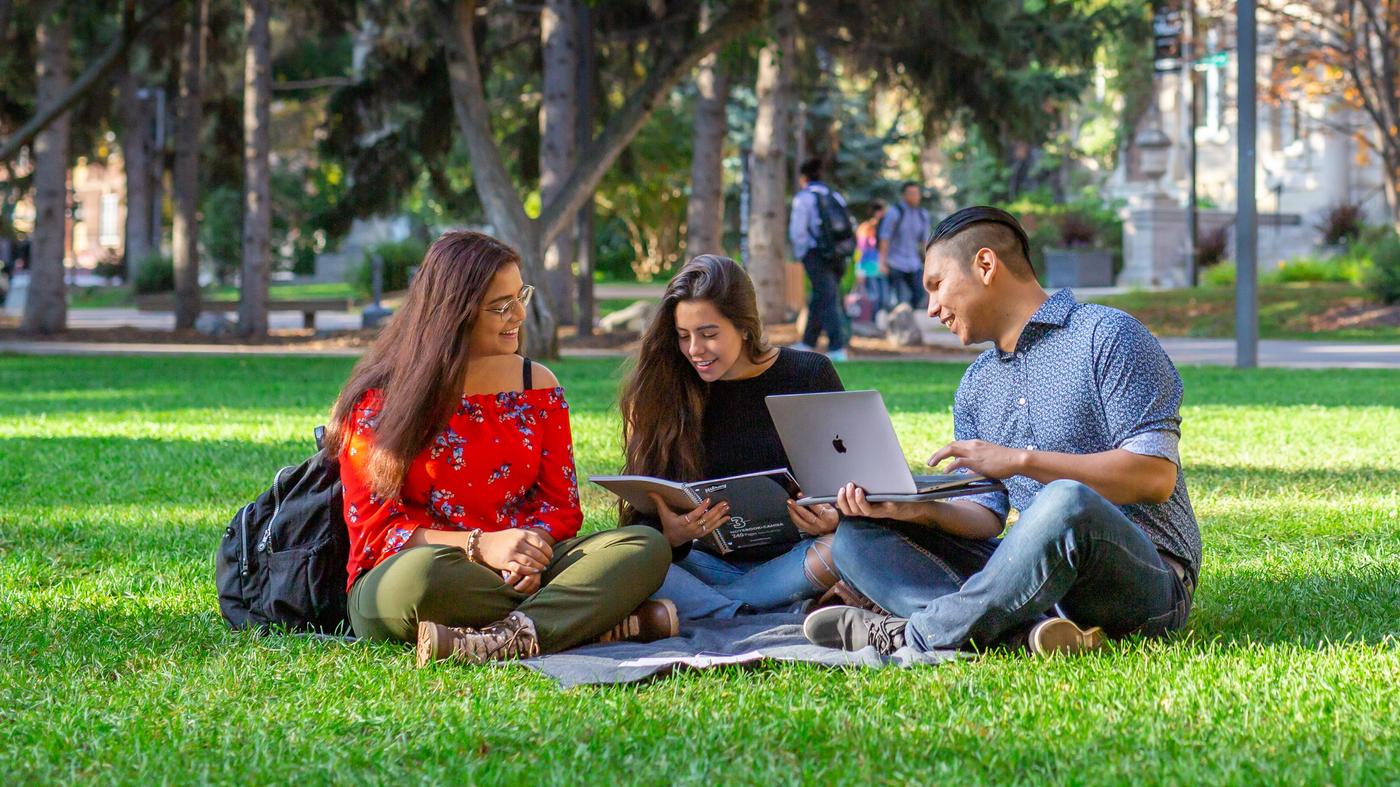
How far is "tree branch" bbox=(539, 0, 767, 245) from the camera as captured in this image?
15367 mm

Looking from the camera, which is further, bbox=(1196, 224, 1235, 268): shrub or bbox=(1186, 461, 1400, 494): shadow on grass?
bbox=(1196, 224, 1235, 268): shrub

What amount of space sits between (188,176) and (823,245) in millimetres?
11007

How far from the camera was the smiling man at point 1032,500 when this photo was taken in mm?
4059

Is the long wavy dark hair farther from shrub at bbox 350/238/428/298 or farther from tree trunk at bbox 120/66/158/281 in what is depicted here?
tree trunk at bbox 120/66/158/281

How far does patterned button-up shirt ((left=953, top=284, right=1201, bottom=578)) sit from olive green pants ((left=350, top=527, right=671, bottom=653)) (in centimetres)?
95

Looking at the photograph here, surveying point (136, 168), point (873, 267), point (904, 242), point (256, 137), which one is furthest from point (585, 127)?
point (136, 168)

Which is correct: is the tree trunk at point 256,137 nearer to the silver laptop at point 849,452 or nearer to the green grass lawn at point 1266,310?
the green grass lawn at point 1266,310

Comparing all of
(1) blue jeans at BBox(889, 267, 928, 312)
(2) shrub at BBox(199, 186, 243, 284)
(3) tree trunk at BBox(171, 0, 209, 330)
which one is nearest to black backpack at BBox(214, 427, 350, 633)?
(1) blue jeans at BBox(889, 267, 928, 312)

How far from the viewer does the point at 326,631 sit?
16.2ft

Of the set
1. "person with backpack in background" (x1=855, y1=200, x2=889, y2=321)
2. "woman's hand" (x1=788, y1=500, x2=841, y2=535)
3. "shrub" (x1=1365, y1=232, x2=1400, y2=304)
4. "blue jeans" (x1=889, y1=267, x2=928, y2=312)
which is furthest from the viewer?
"shrub" (x1=1365, y1=232, x2=1400, y2=304)

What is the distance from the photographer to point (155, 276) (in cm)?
3547

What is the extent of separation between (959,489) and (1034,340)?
0.47 metres

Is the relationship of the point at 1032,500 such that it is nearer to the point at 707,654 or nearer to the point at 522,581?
the point at 707,654

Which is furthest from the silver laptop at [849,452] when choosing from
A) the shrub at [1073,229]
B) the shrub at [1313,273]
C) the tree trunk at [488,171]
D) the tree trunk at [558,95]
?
the shrub at [1073,229]
